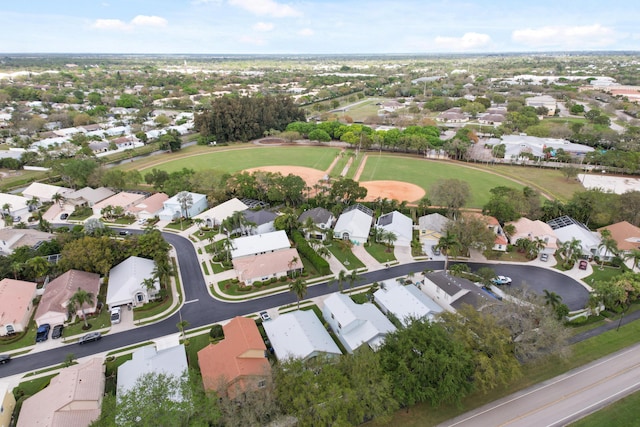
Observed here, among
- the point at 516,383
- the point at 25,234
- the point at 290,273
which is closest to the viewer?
the point at 516,383

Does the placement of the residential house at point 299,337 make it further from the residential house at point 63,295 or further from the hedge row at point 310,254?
the residential house at point 63,295

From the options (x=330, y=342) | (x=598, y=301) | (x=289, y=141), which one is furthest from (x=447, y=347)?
(x=289, y=141)

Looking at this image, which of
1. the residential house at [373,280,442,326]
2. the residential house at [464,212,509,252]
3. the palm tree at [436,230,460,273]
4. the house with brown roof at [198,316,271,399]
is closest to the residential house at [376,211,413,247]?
the palm tree at [436,230,460,273]

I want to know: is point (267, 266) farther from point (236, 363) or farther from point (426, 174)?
point (426, 174)

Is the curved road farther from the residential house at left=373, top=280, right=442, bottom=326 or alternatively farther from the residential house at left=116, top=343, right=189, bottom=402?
the residential house at left=373, top=280, right=442, bottom=326

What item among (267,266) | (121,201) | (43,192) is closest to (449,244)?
(267,266)

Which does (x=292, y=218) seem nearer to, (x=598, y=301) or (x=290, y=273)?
(x=290, y=273)
